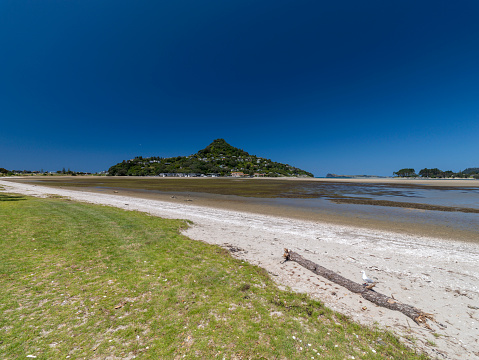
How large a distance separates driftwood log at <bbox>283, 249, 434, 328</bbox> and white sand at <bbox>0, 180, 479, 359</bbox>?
0.17m

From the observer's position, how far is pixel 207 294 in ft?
18.6

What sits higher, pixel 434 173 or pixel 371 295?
pixel 434 173

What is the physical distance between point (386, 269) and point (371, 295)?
3.05 metres

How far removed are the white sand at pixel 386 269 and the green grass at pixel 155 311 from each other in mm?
717

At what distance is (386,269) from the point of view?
795 centimetres

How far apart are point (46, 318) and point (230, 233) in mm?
9144

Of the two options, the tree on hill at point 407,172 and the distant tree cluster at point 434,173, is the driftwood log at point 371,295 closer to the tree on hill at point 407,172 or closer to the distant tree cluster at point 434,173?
the distant tree cluster at point 434,173

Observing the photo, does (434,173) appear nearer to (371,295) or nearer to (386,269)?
(386,269)

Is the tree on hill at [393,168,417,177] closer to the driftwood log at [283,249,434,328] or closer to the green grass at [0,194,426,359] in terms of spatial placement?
the driftwood log at [283,249,434,328]

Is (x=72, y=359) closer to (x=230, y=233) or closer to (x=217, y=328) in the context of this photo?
(x=217, y=328)

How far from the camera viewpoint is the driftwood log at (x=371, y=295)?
16.5 ft

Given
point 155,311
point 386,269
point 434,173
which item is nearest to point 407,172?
point 434,173

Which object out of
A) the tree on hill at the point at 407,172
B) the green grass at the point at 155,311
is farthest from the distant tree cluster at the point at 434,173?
the green grass at the point at 155,311

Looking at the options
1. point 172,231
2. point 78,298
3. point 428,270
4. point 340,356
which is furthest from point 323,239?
point 78,298
